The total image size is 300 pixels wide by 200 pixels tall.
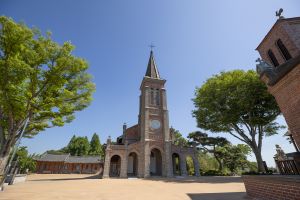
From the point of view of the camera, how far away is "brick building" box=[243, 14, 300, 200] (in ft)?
20.2

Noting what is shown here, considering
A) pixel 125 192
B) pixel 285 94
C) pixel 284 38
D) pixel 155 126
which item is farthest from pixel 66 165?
pixel 284 38

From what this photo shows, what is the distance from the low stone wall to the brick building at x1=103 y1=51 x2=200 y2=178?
19350 millimetres

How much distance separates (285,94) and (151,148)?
71.7ft

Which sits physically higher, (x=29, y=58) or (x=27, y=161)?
(x=29, y=58)

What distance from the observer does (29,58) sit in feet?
31.6

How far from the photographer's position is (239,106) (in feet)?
61.4

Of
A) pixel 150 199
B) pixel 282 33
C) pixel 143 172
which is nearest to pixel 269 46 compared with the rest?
pixel 282 33

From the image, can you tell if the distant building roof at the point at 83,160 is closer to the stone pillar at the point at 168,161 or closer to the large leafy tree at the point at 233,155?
the stone pillar at the point at 168,161

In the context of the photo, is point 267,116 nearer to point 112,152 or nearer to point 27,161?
point 112,152

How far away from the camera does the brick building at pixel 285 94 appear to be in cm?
615

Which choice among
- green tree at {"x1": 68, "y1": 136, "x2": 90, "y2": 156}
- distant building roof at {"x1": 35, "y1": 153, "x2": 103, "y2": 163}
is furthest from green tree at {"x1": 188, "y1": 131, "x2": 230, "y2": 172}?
green tree at {"x1": 68, "y1": 136, "x2": 90, "y2": 156}

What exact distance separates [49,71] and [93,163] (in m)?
43.9

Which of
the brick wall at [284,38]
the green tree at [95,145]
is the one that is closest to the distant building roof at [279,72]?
the brick wall at [284,38]

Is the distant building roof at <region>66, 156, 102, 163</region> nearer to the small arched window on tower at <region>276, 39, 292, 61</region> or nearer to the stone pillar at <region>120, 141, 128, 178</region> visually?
the stone pillar at <region>120, 141, 128, 178</region>
